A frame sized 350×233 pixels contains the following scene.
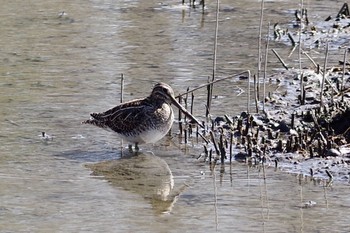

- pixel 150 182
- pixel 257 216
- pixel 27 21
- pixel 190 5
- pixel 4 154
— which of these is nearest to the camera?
pixel 257 216

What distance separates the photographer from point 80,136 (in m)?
9.43

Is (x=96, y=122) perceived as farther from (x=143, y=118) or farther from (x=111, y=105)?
(x=111, y=105)

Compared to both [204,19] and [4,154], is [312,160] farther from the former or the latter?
[204,19]

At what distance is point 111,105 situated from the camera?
10.4 metres

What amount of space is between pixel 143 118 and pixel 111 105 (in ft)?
4.30

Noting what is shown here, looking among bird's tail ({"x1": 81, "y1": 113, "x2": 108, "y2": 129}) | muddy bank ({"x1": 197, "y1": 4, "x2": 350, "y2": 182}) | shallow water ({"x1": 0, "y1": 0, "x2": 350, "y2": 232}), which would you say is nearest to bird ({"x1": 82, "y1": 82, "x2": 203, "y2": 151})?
bird's tail ({"x1": 81, "y1": 113, "x2": 108, "y2": 129})

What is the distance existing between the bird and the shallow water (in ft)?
0.56

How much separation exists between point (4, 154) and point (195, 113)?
206cm

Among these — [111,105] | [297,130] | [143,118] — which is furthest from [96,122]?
[297,130]

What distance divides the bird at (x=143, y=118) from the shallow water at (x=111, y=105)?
17 centimetres

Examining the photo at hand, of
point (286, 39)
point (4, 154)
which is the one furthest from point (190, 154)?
point (286, 39)

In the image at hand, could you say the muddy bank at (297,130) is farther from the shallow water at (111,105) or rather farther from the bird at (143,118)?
the bird at (143,118)

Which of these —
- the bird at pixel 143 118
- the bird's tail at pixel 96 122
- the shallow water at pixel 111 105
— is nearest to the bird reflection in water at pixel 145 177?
the shallow water at pixel 111 105

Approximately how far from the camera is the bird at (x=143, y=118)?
9.01 meters
